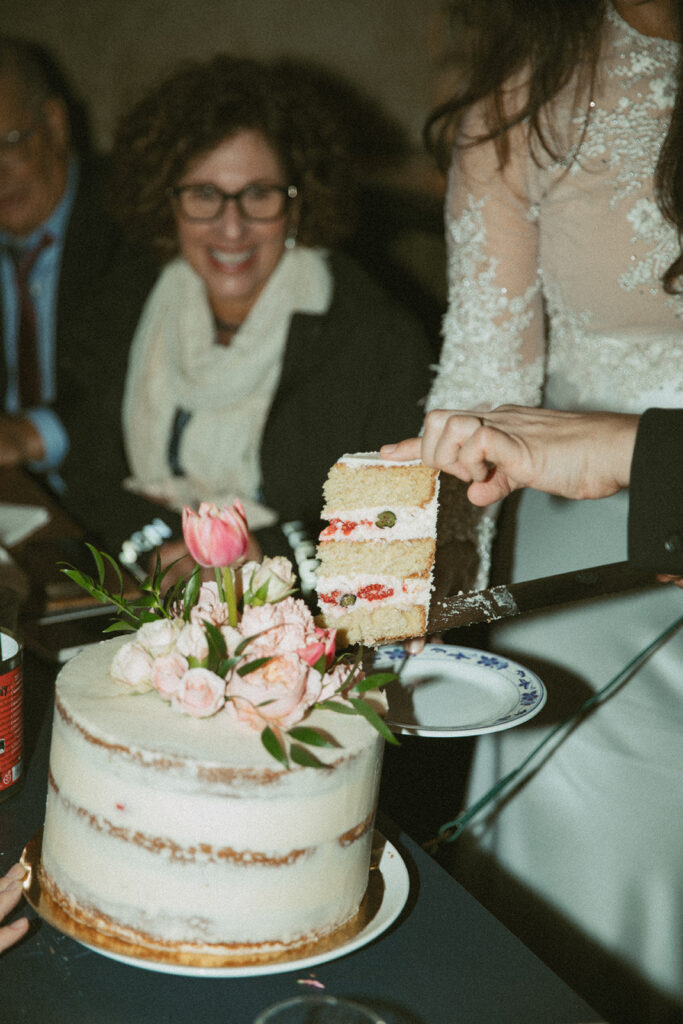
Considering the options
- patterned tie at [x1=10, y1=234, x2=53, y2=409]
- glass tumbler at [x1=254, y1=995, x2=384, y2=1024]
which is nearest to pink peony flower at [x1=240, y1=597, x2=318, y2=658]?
glass tumbler at [x1=254, y1=995, x2=384, y2=1024]

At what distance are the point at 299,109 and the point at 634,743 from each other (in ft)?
7.33

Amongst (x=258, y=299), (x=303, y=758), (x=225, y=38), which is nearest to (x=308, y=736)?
(x=303, y=758)

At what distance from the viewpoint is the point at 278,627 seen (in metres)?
0.86

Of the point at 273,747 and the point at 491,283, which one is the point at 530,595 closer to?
the point at 491,283

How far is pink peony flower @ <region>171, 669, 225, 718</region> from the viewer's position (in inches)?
32.5

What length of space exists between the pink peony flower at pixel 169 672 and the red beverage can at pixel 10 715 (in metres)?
0.28

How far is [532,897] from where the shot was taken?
1.87 m

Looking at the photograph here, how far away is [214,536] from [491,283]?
1.08 metres

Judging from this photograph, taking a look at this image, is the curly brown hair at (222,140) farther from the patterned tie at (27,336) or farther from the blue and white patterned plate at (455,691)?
the blue and white patterned plate at (455,691)

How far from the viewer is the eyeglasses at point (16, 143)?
3.53m

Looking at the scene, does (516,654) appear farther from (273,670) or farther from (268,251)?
(268,251)

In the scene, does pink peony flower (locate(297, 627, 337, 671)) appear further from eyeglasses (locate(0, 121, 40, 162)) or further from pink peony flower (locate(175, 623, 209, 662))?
eyeglasses (locate(0, 121, 40, 162))

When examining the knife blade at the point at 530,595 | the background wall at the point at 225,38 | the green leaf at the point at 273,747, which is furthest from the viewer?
the background wall at the point at 225,38

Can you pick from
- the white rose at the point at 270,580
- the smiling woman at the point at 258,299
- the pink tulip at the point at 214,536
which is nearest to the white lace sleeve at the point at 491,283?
the white rose at the point at 270,580
